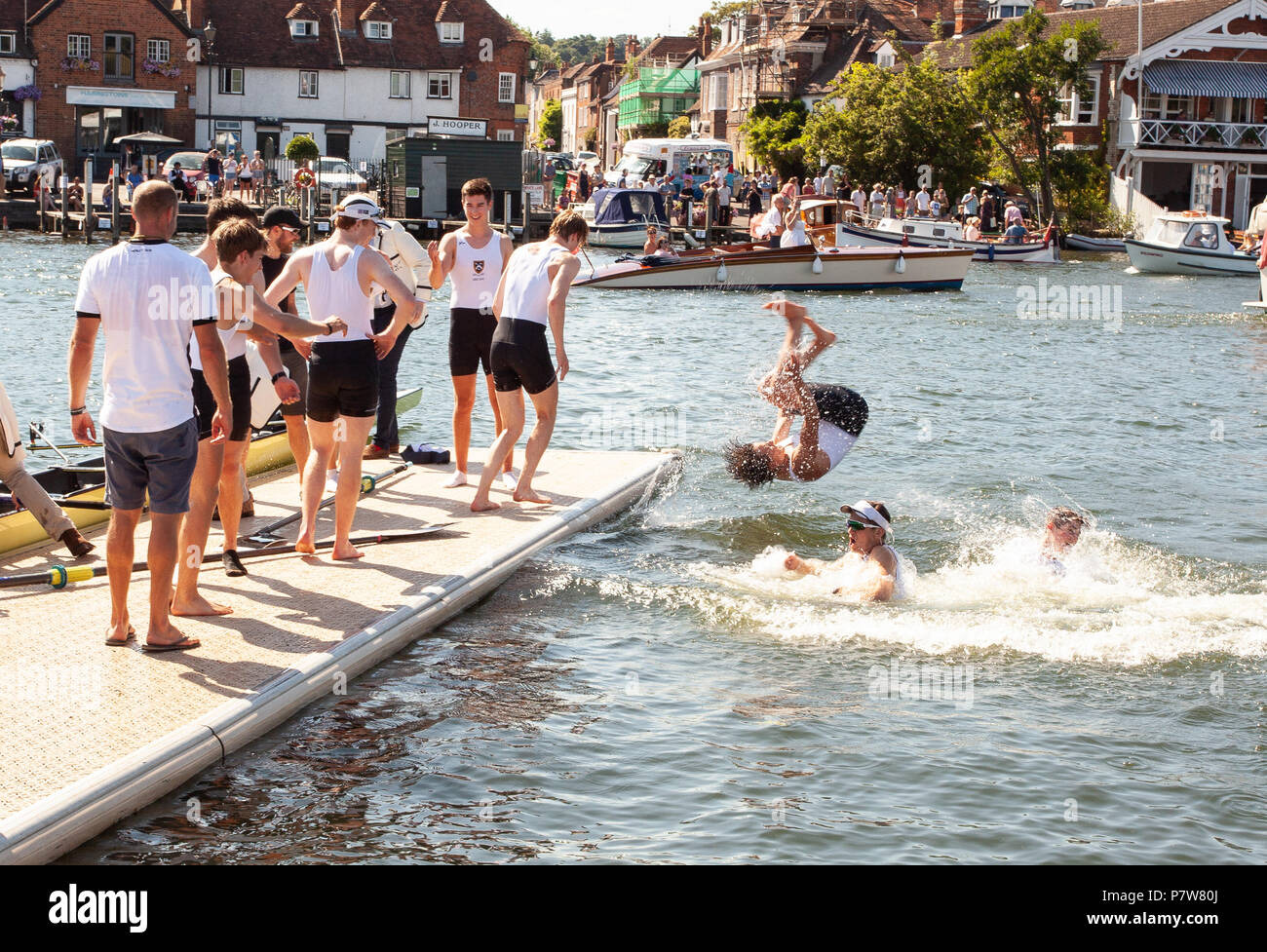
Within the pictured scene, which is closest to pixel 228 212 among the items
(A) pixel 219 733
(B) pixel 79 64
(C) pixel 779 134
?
(A) pixel 219 733

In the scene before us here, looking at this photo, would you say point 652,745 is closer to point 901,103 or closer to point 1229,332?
point 1229,332

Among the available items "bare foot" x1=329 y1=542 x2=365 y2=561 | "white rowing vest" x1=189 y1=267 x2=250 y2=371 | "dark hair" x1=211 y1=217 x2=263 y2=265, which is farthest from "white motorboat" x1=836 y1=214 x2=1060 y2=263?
"dark hair" x1=211 y1=217 x2=263 y2=265

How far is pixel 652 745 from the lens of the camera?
23.2 ft

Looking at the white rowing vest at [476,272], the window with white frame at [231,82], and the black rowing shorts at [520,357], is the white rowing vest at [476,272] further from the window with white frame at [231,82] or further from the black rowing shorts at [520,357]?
the window with white frame at [231,82]

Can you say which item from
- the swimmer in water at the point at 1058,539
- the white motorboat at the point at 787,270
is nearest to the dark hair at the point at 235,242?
the swimmer in water at the point at 1058,539

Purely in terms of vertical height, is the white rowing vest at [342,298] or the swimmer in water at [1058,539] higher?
the white rowing vest at [342,298]

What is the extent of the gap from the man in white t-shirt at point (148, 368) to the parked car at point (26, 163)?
45654 mm

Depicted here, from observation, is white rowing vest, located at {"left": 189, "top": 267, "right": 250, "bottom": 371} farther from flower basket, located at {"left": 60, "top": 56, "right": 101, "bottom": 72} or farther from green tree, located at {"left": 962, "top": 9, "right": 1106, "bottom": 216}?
flower basket, located at {"left": 60, "top": 56, "right": 101, "bottom": 72}

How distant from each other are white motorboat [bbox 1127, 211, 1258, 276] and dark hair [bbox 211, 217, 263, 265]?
41380 mm

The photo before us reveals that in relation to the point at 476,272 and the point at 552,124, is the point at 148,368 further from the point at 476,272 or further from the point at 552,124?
the point at 552,124

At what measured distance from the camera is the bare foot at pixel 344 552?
8797 mm

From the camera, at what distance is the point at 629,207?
4619 cm

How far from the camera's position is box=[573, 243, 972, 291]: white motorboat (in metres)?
35.2

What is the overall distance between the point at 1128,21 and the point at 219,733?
6175 cm
